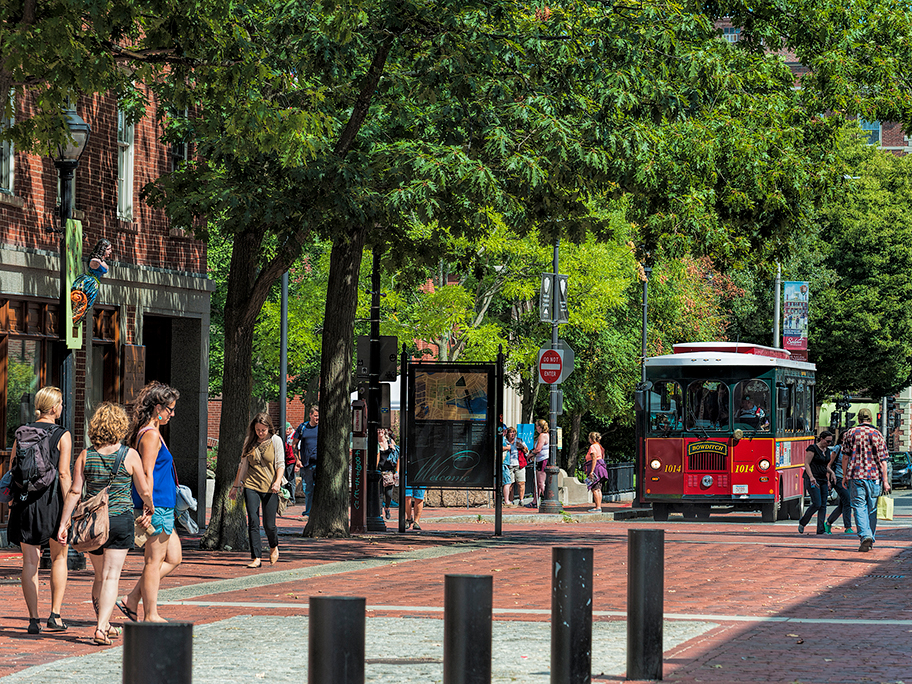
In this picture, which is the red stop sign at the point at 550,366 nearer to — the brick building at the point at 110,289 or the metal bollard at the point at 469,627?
the brick building at the point at 110,289

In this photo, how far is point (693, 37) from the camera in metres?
17.1

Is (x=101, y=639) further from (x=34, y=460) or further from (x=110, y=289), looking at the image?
(x=110, y=289)

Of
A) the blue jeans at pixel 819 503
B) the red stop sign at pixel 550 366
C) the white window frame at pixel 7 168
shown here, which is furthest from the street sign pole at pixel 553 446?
the white window frame at pixel 7 168

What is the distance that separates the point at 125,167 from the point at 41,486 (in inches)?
455

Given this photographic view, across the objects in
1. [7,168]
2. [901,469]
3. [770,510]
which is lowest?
[901,469]

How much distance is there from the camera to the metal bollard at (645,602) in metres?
8.23

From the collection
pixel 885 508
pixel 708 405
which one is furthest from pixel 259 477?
pixel 708 405

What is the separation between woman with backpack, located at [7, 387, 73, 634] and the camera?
1079 cm

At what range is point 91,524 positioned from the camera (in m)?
10.1

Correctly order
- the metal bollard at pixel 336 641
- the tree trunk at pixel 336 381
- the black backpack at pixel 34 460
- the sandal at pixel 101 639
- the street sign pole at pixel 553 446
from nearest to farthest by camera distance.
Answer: the metal bollard at pixel 336 641
the sandal at pixel 101 639
the black backpack at pixel 34 460
the tree trunk at pixel 336 381
the street sign pole at pixel 553 446

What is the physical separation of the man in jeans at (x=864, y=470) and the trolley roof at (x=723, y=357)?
29.3ft

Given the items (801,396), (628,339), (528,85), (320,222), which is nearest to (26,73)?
(320,222)

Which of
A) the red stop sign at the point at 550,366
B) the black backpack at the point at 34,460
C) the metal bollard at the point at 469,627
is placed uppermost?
the red stop sign at the point at 550,366

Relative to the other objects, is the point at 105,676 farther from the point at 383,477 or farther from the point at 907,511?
the point at 907,511
